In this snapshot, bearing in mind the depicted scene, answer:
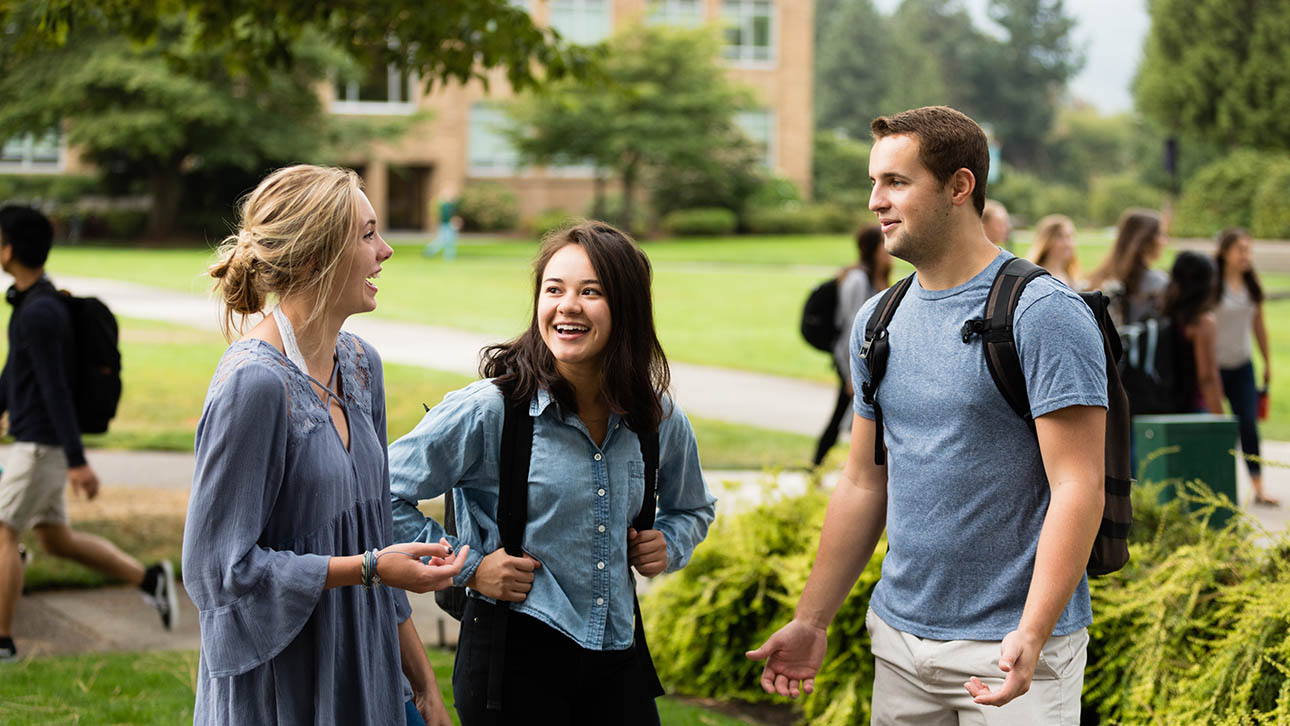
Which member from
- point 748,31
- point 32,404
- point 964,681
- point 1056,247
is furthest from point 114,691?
point 748,31

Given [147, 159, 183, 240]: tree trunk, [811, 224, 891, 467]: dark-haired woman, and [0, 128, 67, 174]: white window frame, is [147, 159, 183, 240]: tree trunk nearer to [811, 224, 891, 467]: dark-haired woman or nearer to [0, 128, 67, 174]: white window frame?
[0, 128, 67, 174]: white window frame

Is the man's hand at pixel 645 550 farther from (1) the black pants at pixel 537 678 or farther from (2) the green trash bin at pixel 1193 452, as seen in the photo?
(2) the green trash bin at pixel 1193 452

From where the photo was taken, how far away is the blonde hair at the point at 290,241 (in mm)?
2660

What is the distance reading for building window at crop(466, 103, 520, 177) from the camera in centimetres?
4972

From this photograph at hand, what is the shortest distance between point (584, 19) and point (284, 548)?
162 ft

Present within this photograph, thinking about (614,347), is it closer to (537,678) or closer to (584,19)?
(537,678)

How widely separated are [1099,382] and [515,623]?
138 centimetres

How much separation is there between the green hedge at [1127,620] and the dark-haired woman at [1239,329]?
366cm

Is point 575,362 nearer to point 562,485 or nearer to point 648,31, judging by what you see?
point 562,485

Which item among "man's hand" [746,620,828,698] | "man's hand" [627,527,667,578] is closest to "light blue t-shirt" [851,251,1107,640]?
"man's hand" [746,620,828,698]

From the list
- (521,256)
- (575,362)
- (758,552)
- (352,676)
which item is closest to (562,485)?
(575,362)

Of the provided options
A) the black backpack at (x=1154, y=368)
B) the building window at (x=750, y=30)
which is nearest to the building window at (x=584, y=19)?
the building window at (x=750, y=30)

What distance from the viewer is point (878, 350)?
9.96 feet

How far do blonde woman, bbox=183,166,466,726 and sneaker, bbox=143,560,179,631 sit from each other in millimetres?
3978
